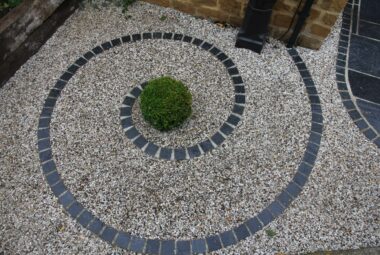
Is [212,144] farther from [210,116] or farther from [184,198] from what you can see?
[184,198]

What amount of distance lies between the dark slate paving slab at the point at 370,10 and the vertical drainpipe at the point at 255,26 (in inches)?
72.8

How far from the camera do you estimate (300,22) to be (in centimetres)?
438

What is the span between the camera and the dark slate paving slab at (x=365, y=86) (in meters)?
4.28

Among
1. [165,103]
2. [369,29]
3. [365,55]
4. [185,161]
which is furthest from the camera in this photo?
[369,29]

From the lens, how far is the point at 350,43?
4.83 m

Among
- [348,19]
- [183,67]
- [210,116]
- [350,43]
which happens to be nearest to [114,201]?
[210,116]

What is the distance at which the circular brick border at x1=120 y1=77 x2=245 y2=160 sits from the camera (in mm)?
3750

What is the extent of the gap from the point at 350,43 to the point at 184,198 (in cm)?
341

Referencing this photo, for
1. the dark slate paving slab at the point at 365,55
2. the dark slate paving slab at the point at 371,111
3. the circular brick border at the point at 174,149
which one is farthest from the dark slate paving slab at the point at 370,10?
the circular brick border at the point at 174,149

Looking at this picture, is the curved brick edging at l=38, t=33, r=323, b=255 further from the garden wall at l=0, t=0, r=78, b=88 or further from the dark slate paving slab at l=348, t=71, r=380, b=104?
the garden wall at l=0, t=0, r=78, b=88

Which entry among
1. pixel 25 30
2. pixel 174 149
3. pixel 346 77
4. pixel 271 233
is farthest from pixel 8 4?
pixel 346 77

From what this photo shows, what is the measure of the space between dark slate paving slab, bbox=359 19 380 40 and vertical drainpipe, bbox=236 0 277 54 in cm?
160

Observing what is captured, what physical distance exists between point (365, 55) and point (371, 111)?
104 cm

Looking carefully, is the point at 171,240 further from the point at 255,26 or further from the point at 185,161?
the point at 255,26
